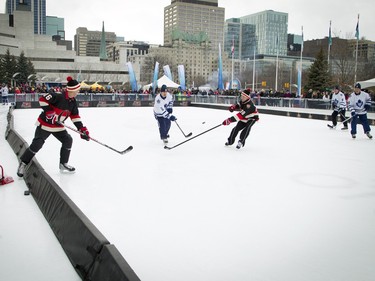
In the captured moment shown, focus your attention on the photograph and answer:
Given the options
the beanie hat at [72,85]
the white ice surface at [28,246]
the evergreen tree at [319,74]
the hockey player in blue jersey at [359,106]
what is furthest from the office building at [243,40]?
the white ice surface at [28,246]

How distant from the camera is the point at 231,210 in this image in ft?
14.2

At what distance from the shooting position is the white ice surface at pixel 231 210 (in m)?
2.99

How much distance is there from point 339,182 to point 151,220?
11.0ft

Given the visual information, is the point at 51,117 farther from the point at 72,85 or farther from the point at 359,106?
the point at 359,106

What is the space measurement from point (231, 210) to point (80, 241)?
194cm

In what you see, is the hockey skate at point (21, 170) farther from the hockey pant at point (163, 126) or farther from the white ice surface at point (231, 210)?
the hockey pant at point (163, 126)

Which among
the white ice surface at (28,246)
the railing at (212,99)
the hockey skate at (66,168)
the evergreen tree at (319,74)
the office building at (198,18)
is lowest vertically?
the white ice surface at (28,246)

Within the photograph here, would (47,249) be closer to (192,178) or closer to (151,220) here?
(151,220)

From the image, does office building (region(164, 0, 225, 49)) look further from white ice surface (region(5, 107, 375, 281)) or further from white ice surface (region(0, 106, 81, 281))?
white ice surface (region(0, 106, 81, 281))

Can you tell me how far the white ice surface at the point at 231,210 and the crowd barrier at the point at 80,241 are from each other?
404mm

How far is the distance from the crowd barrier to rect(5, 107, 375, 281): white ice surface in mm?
404

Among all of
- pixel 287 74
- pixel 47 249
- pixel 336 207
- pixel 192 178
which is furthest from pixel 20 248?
pixel 287 74

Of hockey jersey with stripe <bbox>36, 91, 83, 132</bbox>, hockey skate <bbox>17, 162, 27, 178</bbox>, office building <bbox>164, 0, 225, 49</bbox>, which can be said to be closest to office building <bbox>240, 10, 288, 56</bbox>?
office building <bbox>164, 0, 225, 49</bbox>

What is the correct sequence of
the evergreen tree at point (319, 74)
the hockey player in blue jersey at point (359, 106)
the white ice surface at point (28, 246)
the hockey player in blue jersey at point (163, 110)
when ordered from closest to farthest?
the white ice surface at point (28, 246)
the hockey player in blue jersey at point (163, 110)
the hockey player in blue jersey at point (359, 106)
the evergreen tree at point (319, 74)
